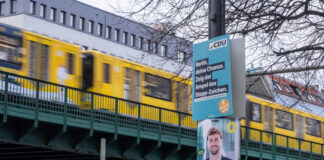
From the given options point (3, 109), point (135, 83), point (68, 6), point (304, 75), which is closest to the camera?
point (304, 75)

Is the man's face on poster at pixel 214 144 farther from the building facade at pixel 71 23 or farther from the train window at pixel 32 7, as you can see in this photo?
the train window at pixel 32 7

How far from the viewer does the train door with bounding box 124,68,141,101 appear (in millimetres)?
33344

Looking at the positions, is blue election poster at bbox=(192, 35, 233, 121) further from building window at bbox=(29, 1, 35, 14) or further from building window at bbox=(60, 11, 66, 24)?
building window at bbox=(60, 11, 66, 24)

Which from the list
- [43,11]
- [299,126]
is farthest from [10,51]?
[43,11]

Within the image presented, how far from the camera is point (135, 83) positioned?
3378cm

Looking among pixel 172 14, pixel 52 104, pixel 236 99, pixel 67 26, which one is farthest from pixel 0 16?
pixel 236 99

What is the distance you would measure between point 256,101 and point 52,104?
806 inches

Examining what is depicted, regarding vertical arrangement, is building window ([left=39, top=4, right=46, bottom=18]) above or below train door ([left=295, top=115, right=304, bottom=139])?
above

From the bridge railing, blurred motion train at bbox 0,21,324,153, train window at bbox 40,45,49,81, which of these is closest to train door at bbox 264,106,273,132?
blurred motion train at bbox 0,21,324,153

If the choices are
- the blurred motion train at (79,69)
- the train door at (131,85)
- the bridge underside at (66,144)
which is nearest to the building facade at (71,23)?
the blurred motion train at (79,69)

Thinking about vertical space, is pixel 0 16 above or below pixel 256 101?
above

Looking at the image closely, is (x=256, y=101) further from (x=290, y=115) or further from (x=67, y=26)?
(x=67, y=26)

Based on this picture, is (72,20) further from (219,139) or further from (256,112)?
(219,139)

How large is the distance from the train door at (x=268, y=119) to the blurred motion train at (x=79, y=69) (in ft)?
29.1
